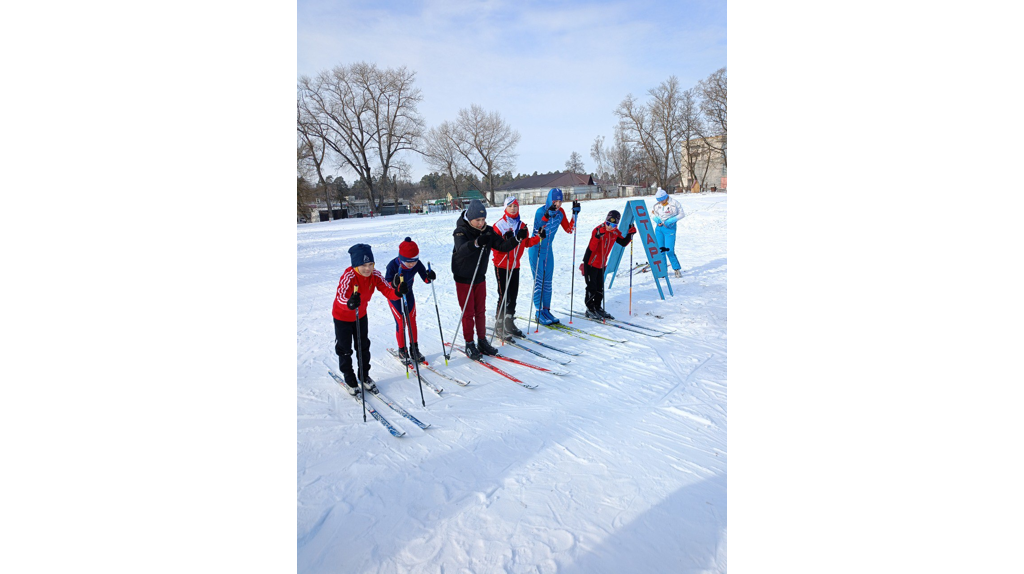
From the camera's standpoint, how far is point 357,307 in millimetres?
3336

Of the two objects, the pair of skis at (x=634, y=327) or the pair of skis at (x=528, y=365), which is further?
the pair of skis at (x=634, y=327)

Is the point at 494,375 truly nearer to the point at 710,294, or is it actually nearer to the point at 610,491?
the point at 610,491

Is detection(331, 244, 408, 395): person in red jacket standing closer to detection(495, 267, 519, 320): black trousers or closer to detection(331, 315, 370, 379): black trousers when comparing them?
detection(331, 315, 370, 379): black trousers

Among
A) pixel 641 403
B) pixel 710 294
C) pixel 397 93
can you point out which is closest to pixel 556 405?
pixel 641 403

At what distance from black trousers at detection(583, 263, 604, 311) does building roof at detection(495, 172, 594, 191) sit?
34.8m

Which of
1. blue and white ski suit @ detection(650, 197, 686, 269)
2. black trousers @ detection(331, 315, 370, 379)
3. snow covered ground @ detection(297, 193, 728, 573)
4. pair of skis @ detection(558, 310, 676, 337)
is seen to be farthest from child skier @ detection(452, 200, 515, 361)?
blue and white ski suit @ detection(650, 197, 686, 269)

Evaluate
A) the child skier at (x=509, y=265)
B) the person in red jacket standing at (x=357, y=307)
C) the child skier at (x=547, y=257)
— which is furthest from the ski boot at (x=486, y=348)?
the child skier at (x=547, y=257)

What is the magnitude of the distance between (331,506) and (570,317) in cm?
403

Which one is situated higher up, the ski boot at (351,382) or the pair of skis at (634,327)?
the pair of skis at (634,327)

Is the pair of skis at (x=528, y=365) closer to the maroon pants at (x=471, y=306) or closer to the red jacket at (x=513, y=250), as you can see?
the maroon pants at (x=471, y=306)

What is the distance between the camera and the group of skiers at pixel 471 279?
357 cm

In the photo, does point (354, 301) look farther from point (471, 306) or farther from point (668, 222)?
point (668, 222)

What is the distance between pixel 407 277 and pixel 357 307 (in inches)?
30.0

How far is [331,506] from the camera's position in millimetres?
2236
